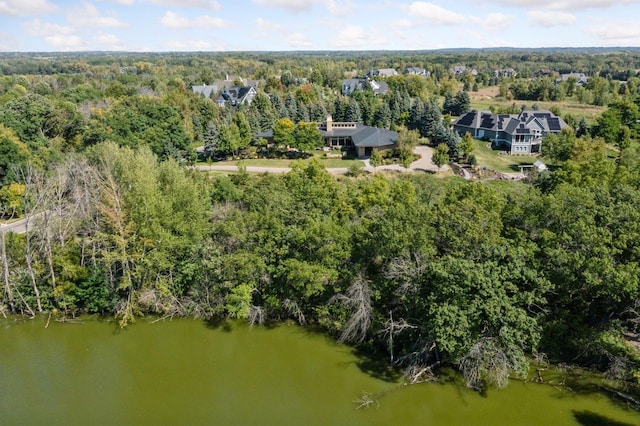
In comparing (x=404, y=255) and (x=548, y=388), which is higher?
(x=404, y=255)

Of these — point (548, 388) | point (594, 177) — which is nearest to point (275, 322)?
point (548, 388)

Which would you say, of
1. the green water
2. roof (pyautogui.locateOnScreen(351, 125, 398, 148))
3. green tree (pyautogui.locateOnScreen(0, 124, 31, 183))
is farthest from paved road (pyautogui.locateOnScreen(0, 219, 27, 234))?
roof (pyautogui.locateOnScreen(351, 125, 398, 148))

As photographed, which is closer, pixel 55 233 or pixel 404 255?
pixel 404 255

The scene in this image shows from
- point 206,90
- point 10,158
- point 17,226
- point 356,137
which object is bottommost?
point 17,226

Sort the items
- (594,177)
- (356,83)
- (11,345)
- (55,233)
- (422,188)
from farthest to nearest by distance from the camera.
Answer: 1. (356,83)
2. (422,188)
3. (594,177)
4. (55,233)
5. (11,345)

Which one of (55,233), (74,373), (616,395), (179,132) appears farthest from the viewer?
(179,132)

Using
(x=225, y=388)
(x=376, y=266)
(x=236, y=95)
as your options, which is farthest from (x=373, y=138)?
(x=236, y=95)

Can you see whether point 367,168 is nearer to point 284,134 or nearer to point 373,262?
point 284,134

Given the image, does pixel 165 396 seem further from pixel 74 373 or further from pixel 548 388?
pixel 548 388
